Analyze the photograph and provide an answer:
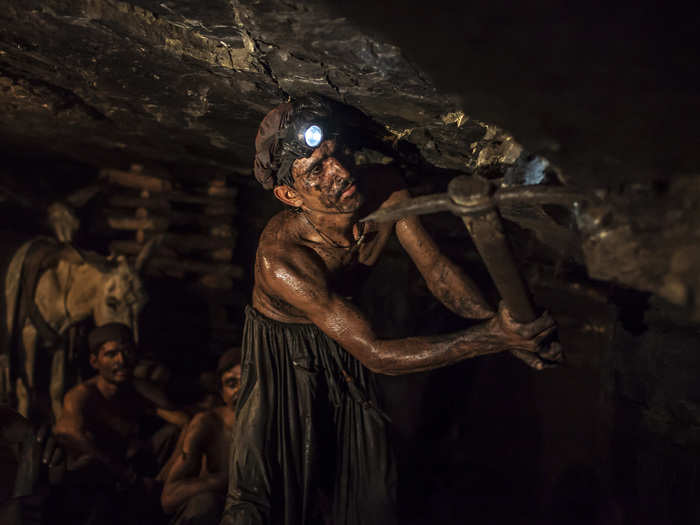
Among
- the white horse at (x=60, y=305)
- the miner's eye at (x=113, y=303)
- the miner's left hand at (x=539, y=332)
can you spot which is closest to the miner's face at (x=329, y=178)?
the miner's left hand at (x=539, y=332)

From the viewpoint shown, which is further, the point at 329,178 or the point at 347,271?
the point at 347,271

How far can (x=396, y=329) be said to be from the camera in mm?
5340

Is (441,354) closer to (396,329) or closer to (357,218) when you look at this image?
(357,218)

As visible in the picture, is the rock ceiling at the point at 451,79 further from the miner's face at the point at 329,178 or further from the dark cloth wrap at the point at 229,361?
the dark cloth wrap at the point at 229,361

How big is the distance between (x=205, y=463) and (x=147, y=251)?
222cm

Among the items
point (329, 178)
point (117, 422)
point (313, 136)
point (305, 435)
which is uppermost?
point (313, 136)

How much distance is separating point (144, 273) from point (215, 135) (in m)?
2.23

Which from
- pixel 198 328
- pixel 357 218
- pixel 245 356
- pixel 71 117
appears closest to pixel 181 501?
pixel 245 356

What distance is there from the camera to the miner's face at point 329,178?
2998 mm

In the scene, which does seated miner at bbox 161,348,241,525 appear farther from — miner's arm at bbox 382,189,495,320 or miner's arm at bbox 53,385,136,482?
miner's arm at bbox 382,189,495,320

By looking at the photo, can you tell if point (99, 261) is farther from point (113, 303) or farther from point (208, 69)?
point (208, 69)

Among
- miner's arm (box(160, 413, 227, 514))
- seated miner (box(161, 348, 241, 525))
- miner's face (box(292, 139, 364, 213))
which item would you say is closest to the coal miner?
miner's face (box(292, 139, 364, 213))

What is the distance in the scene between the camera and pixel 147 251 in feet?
19.6

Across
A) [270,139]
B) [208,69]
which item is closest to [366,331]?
[270,139]
